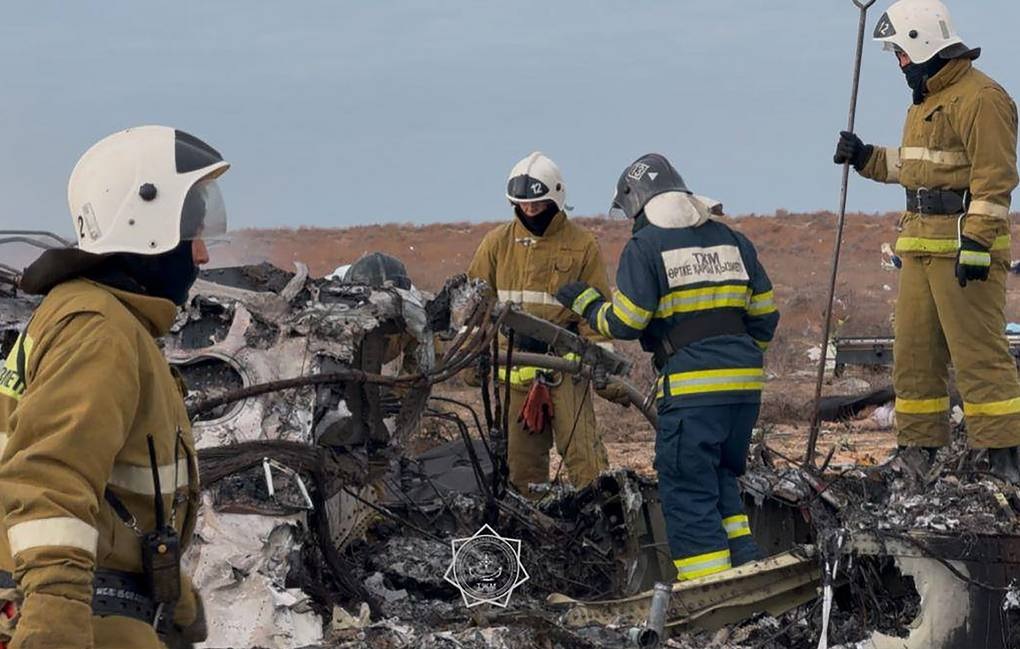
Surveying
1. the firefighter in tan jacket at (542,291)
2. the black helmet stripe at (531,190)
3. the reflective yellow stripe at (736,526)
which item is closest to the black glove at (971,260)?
the reflective yellow stripe at (736,526)

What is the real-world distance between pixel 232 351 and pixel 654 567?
2.37 metres

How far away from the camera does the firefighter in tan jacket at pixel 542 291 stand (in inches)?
326

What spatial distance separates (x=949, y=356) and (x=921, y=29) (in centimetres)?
155

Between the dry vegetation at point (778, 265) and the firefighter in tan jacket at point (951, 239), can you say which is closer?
the firefighter in tan jacket at point (951, 239)

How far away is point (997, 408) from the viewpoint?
22.1ft

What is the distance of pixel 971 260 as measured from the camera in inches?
261

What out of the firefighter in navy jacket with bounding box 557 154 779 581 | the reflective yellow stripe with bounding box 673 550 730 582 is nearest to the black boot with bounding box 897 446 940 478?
the firefighter in navy jacket with bounding box 557 154 779 581

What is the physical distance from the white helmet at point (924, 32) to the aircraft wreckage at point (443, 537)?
1.89 metres

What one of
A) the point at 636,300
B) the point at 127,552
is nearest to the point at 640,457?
the point at 636,300

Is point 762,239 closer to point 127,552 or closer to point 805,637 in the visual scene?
point 805,637

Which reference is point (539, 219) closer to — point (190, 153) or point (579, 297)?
point (579, 297)

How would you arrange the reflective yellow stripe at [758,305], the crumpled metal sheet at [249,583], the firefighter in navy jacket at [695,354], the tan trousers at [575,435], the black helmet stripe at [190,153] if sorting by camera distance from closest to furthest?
the black helmet stripe at [190,153], the crumpled metal sheet at [249,583], the firefighter in navy jacket at [695,354], the reflective yellow stripe at [758,305], the tan trousers at [575,435]

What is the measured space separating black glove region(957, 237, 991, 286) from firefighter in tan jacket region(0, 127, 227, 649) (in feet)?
14.0

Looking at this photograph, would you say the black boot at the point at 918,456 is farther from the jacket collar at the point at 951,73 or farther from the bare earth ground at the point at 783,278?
the bare earth ground at the point at 783,278
